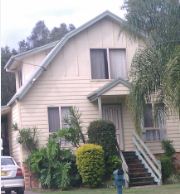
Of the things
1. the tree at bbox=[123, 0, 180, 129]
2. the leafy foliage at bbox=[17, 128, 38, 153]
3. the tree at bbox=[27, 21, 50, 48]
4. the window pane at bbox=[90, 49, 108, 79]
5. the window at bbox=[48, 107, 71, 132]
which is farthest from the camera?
the tree at bbox=[27, 21, 50, 48]

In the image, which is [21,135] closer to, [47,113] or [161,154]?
[47,113]

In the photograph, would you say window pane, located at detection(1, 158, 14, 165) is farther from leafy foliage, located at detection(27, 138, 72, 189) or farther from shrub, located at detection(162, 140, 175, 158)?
shrub, located at detection(162, 140, 175, 158)

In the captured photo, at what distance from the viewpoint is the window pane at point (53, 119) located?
2152 cm

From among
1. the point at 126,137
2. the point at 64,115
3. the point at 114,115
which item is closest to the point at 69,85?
the point at 64,115

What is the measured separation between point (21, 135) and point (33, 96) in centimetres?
186

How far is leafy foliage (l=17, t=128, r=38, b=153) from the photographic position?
2067cm

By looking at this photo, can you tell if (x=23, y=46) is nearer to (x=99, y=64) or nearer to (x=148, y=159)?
(x=99, y=64)

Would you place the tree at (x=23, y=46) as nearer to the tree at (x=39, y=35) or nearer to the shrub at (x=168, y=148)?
the tree at (x=39, y=35)

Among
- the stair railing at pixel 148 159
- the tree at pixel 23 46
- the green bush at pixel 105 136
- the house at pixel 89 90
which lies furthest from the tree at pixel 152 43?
the tree at pixel 23 46

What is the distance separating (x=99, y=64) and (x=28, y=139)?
4.98 metres

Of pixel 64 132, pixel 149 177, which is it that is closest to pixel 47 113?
pixel 64 132

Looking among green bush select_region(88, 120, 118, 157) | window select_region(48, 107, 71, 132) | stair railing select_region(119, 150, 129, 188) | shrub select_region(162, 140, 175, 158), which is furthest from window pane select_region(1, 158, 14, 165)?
shrub select_region(162, 140, 175, 158)

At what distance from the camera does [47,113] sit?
21.4 meters

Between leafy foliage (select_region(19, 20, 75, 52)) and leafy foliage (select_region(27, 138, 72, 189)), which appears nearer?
leafy foliage (select_region(27, 138, 72, 189))
